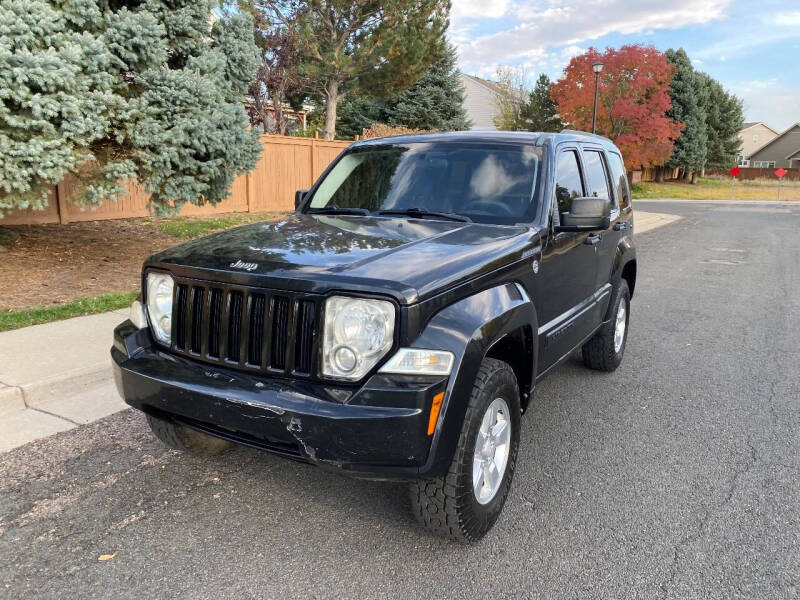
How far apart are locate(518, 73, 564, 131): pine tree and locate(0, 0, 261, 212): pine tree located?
3709 centimetres

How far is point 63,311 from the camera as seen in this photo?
630 cm

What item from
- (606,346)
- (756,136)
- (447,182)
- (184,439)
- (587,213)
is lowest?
(184,439)

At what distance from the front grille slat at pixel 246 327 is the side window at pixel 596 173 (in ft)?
9.45

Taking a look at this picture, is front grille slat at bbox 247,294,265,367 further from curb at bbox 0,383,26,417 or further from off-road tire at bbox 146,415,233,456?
curb at bbox 0,383,26,417

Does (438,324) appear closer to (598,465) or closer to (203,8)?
(598,465)

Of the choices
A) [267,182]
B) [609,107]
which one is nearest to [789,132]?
[609,107]

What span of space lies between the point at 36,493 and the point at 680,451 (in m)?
3.70

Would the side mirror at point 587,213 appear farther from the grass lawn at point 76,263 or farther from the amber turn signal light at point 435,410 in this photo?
the grass lawn at point 76,263

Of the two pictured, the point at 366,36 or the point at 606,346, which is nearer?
the point at 606,346

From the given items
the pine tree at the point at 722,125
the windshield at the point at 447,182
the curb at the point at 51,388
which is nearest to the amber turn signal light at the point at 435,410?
the windshield at the point at 447,182

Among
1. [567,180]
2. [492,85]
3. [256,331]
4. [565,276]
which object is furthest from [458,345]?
[492,85]

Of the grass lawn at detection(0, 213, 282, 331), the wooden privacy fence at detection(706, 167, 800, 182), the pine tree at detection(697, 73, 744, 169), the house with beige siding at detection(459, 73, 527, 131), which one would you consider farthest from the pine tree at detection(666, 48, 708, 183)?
the grass lawn at detection(0, 213, 282, 331)

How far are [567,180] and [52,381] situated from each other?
A: 3.87 meters

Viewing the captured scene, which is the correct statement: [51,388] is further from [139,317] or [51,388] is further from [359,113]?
[359,113]
